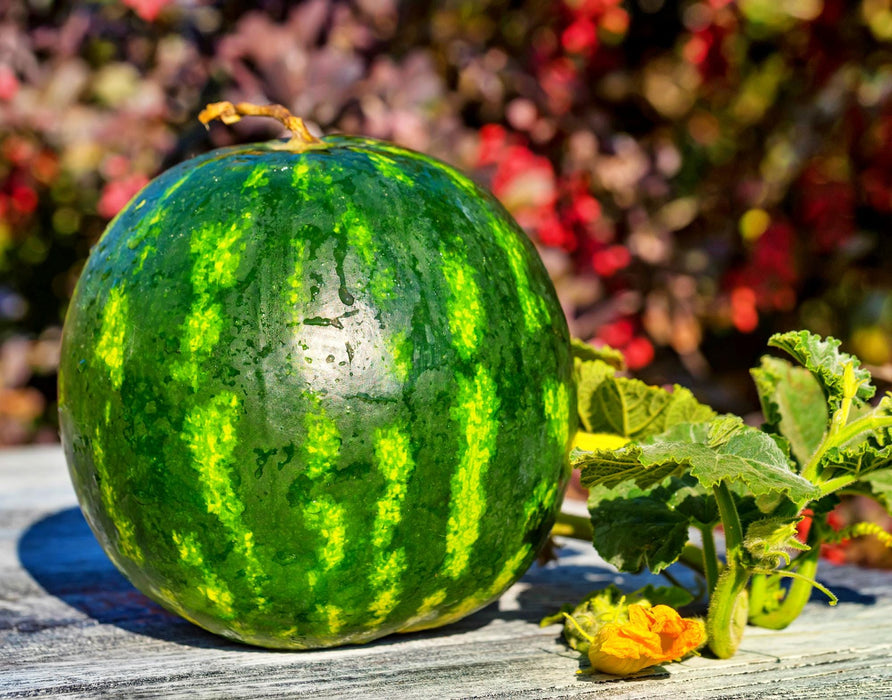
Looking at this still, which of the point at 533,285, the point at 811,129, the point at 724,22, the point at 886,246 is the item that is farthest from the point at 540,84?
the point at 533,285

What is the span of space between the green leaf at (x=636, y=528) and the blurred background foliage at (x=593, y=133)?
74.8 inches

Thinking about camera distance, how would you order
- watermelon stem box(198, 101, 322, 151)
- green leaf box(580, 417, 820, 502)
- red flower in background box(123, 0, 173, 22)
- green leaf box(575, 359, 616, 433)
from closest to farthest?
green leaf box(580, 417, 820, 502), watermelon stem box(198, 101, 322, 151), green leaf box(575, 359, 616, 433), red flower in background box(123, 0, 173, 22)

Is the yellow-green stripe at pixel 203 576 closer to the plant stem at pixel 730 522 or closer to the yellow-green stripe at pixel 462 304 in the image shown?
the yellow-green stripe at pixel 462 304

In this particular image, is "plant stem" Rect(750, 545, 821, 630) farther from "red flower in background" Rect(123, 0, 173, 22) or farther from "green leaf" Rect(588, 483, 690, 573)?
Answer: "red flower in background" Rect(123, 0, 173, 22)

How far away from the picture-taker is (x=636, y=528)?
1.64m

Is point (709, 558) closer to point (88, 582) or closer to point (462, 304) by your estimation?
point (462, 304)

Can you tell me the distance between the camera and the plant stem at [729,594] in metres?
1.53

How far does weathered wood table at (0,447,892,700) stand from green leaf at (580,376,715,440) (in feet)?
1.21

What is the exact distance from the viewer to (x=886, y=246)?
14.1 feet

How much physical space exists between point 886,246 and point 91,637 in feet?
11.7

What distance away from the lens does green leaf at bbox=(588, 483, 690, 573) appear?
1.60 metres

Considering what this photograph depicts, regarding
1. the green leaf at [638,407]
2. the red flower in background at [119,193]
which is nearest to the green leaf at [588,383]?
the green leaf at [638,407]

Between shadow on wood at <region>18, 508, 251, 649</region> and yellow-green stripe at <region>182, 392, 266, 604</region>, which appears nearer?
yellow-green stripe at <region>182, 392, 266, 604</region>

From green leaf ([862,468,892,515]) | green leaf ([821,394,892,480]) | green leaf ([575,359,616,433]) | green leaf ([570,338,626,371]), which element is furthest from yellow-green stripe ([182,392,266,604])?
green leaf ([862,468,892,515])
